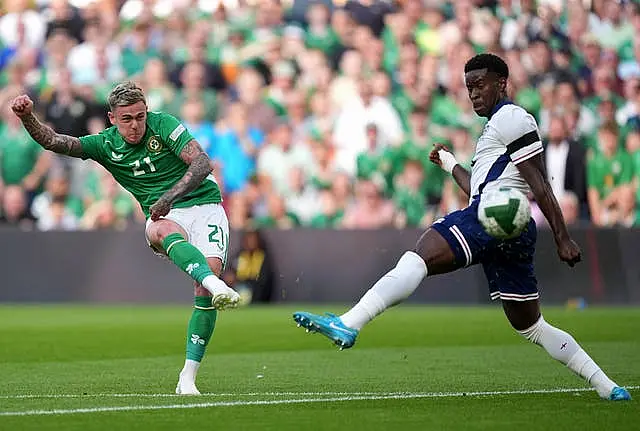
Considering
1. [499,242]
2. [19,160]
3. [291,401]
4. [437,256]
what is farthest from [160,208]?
[19,160]

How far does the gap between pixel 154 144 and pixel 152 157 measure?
11 cm

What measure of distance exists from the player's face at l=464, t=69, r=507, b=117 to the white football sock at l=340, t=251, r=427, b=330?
126cm

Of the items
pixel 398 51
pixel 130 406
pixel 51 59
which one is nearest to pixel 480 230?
pixel 130 406

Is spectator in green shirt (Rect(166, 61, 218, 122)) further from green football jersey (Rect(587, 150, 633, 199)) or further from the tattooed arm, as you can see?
the tattooed arm

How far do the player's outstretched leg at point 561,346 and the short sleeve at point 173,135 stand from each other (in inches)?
105

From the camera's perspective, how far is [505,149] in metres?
9.59

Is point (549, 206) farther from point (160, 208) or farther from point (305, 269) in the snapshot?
point (305, 269)

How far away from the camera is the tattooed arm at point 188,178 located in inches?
399

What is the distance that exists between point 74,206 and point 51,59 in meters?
2.76

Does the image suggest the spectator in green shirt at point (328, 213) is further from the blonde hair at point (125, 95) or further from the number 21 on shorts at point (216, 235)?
the blonde hair at point (125, 95)

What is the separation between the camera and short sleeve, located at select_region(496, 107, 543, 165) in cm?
932

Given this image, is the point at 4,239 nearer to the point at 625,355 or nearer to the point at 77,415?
the point at 625,355

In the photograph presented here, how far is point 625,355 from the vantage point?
44.1ft

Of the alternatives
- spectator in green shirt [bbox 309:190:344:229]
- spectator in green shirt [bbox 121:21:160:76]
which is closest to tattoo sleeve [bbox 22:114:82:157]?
spectator in green shirt [bbox 309:190:344:229]
